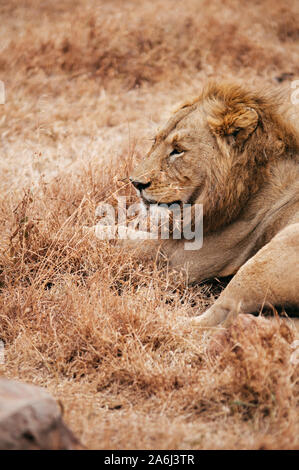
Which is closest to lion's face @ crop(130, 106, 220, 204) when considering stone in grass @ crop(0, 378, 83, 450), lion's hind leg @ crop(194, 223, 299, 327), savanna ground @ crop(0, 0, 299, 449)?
savanna ground @ crop(0, 0, 299, 449)

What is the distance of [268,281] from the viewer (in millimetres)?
3025

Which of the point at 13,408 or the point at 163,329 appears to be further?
the point at 163,329

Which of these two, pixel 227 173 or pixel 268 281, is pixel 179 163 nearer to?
pixel 227 173

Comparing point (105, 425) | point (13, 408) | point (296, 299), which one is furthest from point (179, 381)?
point (13, 408)

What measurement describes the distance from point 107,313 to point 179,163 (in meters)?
1.10

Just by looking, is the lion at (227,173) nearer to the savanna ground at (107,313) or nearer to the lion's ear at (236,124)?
the lion's ear at (236,124)

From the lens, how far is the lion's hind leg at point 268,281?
2.98m

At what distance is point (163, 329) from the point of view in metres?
3.14

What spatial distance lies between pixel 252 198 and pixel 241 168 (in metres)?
0.21

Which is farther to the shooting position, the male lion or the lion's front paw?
the male lion

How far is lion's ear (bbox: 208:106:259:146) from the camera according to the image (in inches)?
135

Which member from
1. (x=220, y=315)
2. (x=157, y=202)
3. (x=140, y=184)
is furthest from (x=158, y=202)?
(x=220, y=315)

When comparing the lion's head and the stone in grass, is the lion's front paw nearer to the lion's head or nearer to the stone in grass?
the lion's head
